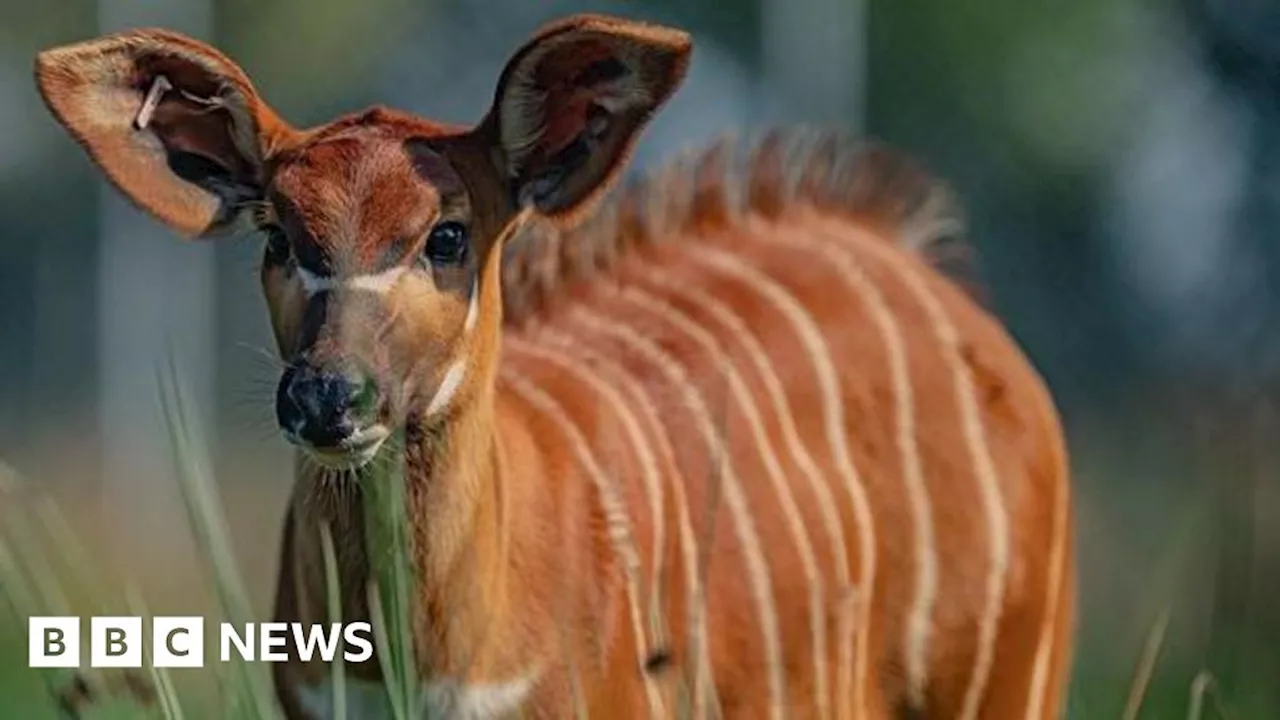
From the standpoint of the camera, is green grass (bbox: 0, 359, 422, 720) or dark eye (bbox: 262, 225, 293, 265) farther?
dark eye (bbox: 262, 225, 293, 265)

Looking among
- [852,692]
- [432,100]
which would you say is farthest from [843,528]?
[432,100]

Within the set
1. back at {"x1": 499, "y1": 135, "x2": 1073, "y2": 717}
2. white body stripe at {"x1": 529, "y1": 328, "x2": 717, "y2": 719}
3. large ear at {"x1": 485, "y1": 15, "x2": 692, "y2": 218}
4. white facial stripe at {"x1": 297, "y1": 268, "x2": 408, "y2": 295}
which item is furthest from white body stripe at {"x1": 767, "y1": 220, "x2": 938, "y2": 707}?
white facial stripe at {"x1": 297, "y1": 268, "x2": 408, "y2": 295}

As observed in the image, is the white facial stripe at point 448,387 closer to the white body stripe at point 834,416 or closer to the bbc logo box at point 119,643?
the bbc logo box at point 119,643

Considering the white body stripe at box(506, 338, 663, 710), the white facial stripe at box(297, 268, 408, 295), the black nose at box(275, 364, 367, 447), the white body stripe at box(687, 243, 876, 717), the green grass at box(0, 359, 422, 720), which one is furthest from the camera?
the white body stripe at box(687, 243, 876, 717)

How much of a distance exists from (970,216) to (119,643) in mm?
1378

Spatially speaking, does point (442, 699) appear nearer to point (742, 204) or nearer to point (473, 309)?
point (473, 309)

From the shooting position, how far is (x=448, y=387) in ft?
8.32

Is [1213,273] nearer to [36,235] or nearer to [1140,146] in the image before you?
[1140,146]

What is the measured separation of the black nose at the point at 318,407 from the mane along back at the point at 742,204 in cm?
46

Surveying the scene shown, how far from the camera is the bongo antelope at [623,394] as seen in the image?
2525 mm

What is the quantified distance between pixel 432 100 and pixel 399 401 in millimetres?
1348

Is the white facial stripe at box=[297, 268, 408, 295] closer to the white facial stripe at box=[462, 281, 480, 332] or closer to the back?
the white facial stripe at box=[462, 281, 480, 332]

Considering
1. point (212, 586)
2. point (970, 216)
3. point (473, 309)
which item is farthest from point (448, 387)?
point (970, 216)

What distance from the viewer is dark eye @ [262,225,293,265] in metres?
2.54
